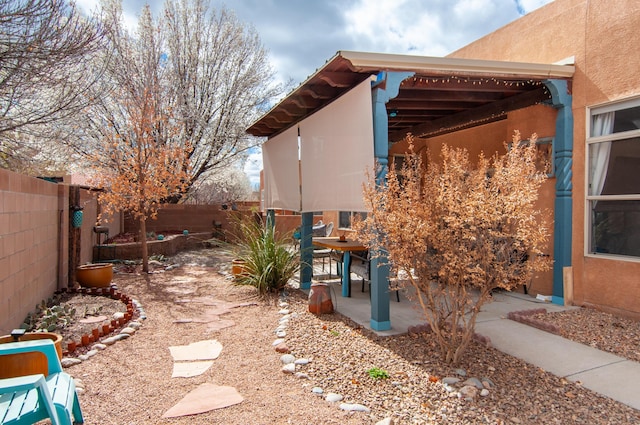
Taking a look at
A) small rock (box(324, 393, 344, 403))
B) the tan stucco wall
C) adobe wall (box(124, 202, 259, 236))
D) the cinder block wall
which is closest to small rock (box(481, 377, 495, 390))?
small rock (box(324, 393, 344, 403))

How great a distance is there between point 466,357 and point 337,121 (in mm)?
2947

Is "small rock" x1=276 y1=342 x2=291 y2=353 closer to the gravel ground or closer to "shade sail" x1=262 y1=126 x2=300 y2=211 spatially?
the gravel ground

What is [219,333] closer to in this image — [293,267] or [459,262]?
[293,267]

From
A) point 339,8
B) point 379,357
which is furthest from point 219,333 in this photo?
point 339,8

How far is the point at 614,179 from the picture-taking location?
15.0ft

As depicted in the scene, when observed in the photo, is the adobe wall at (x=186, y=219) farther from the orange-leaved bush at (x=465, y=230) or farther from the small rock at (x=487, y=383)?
the small rock at (x=487, y=383)

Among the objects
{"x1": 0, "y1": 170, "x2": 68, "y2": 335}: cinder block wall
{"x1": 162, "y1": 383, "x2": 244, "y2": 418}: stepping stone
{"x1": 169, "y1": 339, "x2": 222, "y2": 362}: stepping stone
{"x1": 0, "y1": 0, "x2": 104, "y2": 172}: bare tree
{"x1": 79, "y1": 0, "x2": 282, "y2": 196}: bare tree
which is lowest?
{"x1": 162, "y1": 383, "x2": 244, "y2": 418}: stepping stone

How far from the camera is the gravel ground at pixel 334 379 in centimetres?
250

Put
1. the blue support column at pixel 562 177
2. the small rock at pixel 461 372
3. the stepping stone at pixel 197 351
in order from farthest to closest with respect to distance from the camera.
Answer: the blue support column at pixel 562 177
the stepping stone at pixel 197 351
the small rock at pixel 461 372

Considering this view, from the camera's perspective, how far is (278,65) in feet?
40.4

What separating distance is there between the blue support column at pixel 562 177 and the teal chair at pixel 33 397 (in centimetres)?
522

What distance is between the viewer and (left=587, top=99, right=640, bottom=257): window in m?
4.37

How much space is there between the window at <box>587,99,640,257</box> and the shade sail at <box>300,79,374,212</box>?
2.88 metres

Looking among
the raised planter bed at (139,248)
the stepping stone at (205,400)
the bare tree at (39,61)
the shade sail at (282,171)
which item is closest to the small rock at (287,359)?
the stepping stone at (205,400)
